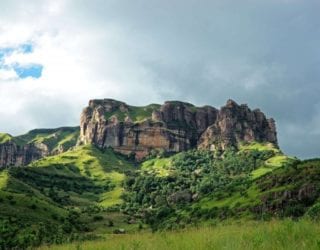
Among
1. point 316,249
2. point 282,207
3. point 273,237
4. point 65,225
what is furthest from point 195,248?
point 65,225

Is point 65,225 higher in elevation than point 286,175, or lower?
lower

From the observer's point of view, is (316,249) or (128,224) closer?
(316,249)

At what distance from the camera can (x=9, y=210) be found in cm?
12900

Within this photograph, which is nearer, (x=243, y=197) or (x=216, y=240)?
(x=216, y=240)

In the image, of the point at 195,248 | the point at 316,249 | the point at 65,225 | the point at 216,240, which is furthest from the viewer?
the point at 65,225

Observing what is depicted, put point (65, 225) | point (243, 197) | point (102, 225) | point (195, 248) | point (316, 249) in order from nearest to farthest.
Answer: point (316, 249)
point (195, 248)
point (65, 225)
point (243, 197)
point (102, 225)

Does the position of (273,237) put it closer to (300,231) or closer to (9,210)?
(300,231)

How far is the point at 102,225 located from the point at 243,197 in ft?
173

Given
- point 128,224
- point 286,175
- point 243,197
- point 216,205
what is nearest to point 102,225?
point 128,224

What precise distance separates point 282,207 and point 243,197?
86.4 feet

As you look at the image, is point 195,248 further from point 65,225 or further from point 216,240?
point 65,225

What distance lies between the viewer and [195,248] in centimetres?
1345

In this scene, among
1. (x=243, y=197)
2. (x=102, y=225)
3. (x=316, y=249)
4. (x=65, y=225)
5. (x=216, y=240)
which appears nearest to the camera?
(x=316, y=249)

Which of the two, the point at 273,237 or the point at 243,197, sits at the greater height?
the point at 243,197
